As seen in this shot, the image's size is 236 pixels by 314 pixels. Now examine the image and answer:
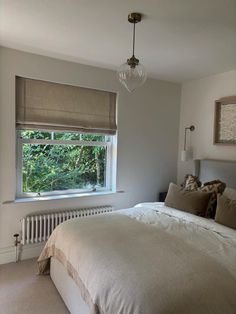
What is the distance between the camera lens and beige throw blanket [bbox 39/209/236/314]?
134 cm

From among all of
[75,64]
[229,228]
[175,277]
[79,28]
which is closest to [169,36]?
[79,28]

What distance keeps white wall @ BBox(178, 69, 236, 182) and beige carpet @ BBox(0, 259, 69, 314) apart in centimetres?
260

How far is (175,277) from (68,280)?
1.04 m

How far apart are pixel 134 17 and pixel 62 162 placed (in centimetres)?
203

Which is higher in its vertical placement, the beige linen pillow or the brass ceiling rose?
the brass ceiling rose

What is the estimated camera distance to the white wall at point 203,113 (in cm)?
345

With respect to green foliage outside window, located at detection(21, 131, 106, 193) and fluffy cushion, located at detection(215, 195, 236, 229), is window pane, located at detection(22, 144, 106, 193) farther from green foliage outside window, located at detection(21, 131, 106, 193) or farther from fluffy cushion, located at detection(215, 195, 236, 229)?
fluffy cushion, located at detection(215, 195, 236, 229)

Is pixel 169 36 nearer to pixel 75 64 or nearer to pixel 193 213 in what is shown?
pixel 75 64

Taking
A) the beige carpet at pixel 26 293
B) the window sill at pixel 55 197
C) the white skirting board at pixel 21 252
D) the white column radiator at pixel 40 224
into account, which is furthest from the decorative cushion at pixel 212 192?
the white skirting board at pixel 21 252

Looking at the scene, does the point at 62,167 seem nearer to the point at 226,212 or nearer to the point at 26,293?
the point at 26,293

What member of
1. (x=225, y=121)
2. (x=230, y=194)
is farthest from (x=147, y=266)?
(x=225, y=121)

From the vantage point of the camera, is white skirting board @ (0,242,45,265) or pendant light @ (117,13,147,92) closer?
pendant light @ (117,13,147,92)

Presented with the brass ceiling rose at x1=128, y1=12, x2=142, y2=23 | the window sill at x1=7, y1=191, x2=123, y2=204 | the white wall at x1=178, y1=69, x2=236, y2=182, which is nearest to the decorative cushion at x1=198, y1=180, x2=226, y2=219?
the white wall at x1=178, y1=69, x2=236, y2=182

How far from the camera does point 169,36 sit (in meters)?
2.42
